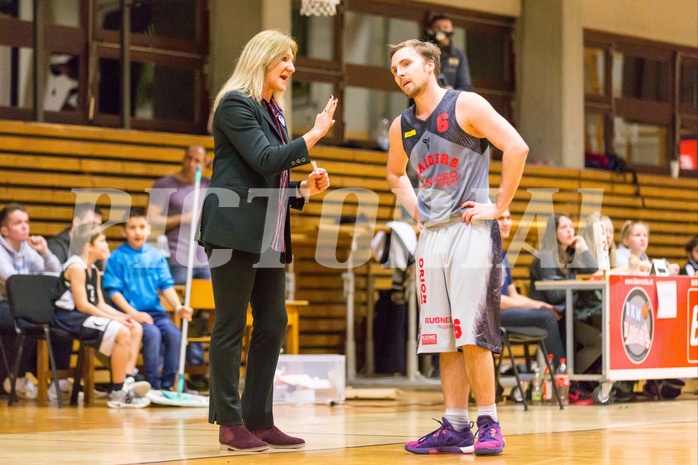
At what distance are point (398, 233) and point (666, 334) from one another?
2.28 m

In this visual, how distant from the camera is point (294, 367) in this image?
802 centimetres

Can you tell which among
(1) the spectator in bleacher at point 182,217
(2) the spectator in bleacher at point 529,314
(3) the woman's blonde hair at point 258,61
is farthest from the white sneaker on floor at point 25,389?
(3) the woman's blonde hair at point 258,61

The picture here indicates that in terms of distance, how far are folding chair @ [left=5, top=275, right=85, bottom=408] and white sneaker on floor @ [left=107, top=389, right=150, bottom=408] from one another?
16.2 inches

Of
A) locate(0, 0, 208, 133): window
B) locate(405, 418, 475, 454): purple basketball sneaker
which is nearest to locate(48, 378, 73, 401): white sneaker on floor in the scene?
locate(0, 0, 208, 133): window

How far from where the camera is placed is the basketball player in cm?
452

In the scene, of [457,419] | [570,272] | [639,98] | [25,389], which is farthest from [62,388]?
[639,98]

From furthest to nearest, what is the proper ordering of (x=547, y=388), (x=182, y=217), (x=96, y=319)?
(x=182, y=217)
(x=547, y=388)
(x=96, y=319)

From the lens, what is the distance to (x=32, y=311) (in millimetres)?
7848

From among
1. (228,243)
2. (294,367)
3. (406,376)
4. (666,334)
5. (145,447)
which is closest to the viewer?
(228,243)

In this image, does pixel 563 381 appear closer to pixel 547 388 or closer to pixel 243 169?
pixel 547 388

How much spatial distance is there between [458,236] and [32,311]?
424 cm

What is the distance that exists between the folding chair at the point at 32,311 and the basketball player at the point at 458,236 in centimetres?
394

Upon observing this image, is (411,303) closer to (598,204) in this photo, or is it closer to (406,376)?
(406,376)

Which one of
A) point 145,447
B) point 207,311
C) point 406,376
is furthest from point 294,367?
point 145,447
